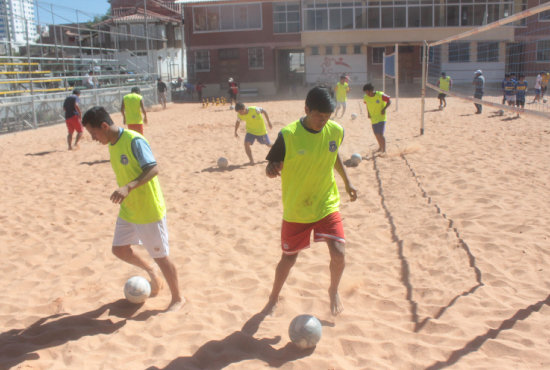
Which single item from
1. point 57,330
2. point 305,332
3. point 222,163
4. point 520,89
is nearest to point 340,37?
→ point 520,89

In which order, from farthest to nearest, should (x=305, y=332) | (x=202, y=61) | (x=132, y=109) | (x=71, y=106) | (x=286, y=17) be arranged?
1. (x=202, y=61)
2. (x=286, y=17)
3. (x=71, y=106)
4. (x=132, y=109)
5. (x=305, y=332)

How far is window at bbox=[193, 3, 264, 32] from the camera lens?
33281mm

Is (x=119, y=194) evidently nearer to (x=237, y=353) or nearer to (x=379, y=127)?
(x=237, y=353)

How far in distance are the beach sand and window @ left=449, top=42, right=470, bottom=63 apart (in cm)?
2542

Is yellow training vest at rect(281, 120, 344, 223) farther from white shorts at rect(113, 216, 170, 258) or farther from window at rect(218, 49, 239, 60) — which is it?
window at rect(218, 49, 239, 60)

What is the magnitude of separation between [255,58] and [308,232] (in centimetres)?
3157

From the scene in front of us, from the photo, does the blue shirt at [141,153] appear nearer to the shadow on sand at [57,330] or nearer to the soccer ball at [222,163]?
the shadow on sand at [57,330]

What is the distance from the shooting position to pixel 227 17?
110 ft

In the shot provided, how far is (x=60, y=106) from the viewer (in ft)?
60.2

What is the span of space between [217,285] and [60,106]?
16.3 meters

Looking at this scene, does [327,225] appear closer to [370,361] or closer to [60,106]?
[370,361]

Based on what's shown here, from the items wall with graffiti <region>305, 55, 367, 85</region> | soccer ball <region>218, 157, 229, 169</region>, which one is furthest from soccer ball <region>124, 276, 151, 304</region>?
wall with graffiti <region>305, 55, 367, 85</region>

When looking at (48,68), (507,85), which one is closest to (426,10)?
(507,85)

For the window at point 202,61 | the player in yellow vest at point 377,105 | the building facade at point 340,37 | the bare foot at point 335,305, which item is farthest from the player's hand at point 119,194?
the window at point 202,61
